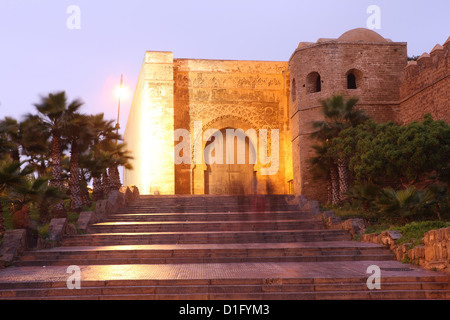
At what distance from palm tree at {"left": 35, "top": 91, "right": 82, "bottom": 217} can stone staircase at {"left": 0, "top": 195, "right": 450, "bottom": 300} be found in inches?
82.7

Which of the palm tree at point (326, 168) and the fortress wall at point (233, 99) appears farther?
the fortress wall at point (233, 99)

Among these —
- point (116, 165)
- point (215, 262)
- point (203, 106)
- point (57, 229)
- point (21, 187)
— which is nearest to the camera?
point (215, 262)

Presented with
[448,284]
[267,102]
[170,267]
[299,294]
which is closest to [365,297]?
[299,294]

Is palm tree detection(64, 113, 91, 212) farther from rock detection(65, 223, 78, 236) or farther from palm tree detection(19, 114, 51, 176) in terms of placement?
rock detection(65, 223, 78, 236)

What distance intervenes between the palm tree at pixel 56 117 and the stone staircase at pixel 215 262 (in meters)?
2.10

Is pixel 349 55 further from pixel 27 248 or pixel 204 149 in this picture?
pixel 27 248

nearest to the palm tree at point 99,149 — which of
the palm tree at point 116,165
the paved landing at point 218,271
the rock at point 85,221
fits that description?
the palm tree at point 116,165


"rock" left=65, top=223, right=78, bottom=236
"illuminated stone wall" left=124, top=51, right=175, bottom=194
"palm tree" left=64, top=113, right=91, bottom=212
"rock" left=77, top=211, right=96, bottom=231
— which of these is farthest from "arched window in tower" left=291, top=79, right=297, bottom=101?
"rock" left=65, top=223, right=78, bottom=236

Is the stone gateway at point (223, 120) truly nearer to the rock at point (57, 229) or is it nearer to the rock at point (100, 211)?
the rock at point (100, 211)

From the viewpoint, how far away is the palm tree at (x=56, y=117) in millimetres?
14471

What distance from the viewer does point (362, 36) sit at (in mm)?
19859

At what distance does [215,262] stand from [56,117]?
8.20 metres

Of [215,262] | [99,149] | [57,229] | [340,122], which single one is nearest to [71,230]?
[57,229]

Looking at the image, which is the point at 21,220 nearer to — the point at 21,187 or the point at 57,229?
the point at 21,187
